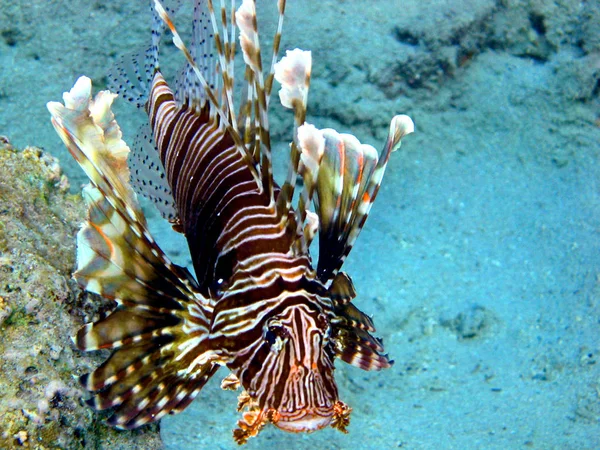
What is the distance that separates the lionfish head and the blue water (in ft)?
5.08

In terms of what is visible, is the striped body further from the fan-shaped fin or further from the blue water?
the blue water

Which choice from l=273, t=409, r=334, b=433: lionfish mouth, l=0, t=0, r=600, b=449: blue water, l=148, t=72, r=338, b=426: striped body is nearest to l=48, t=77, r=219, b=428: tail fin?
l=148, t=72, r=338, b=426: striped body

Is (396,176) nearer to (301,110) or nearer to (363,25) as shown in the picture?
(363,25)

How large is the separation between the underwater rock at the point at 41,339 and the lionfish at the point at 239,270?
11 centimetres

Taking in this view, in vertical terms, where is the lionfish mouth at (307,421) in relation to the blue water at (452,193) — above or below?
below

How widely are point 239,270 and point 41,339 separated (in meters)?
0.78

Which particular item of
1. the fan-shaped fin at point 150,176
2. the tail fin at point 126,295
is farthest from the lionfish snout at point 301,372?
the fan-shaped fin at point 150,176

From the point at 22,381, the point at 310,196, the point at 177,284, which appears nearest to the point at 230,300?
the point at 177,284

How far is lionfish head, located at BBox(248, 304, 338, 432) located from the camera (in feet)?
5.43

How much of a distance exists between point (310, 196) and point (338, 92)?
3912mm

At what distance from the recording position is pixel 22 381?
1662mm

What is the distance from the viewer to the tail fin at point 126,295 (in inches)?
67.9

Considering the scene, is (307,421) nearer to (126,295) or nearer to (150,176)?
(126,295)

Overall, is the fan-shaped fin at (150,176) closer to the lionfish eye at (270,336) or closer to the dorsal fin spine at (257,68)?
the dorsal fin spine at (257,68)
